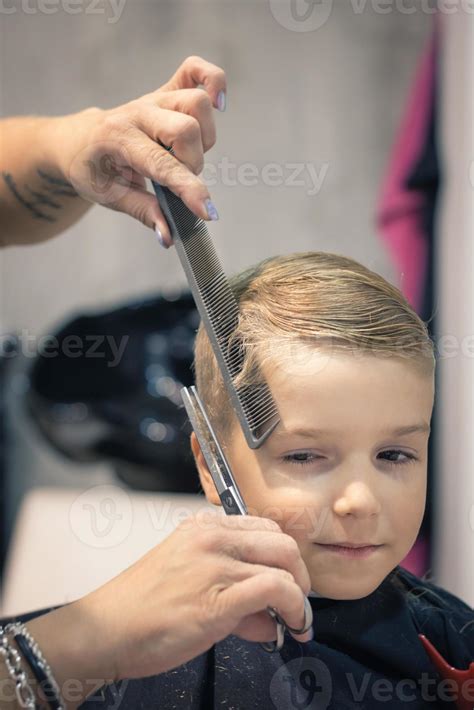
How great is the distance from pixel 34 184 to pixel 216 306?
1.62 ft

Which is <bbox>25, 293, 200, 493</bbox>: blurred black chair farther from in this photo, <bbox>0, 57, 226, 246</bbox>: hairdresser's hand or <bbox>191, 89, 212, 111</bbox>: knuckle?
<bbox>191, 89, 212, 111</bbox>: knuckle

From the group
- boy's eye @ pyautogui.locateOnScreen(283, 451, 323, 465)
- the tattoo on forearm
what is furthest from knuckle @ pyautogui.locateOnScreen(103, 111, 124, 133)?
boy's eye @ pyautogui.locateOnScreen(283, 451, 323, 465)

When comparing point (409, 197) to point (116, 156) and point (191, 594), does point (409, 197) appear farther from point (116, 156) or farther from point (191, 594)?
point (191, 594)

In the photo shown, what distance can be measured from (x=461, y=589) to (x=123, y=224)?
5.24ft

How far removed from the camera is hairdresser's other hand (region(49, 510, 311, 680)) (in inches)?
27.1

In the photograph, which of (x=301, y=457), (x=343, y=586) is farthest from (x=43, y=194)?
(x=343, y=586)

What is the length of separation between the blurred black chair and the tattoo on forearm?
106 cm

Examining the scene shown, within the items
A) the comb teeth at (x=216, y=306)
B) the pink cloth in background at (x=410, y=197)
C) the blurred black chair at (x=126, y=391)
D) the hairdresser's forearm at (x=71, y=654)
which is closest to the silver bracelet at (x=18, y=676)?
the hairdresser's forearm at (x=71, y=654)

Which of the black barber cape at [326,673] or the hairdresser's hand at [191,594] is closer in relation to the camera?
the hairdresser's hand at [191,594]

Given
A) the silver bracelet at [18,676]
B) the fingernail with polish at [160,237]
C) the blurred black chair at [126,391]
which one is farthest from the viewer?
the blurred black chair at [126,391]

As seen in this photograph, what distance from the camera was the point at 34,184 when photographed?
4.14ft

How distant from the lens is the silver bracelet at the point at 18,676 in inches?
26.9

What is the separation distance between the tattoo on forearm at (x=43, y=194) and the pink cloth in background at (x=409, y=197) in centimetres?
141

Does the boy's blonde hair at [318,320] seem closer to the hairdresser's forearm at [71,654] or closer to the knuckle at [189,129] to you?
the knuckle at [189,129]
